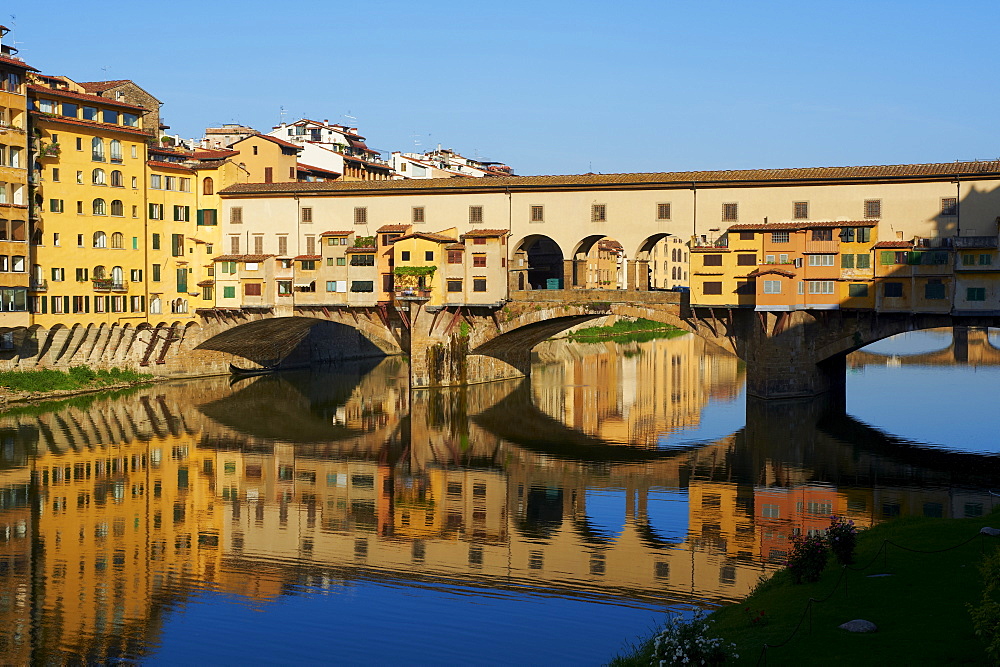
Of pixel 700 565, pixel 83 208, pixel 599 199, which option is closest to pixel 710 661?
pixel 700 565

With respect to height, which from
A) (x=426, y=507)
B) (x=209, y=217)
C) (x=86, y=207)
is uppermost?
(x=209, y=217)

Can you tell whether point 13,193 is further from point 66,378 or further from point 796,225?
point 796,225

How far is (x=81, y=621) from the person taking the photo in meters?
22.6

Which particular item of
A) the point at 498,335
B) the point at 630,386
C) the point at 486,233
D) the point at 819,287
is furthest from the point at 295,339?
the point at 819,287

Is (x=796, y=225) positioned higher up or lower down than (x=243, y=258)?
higher up

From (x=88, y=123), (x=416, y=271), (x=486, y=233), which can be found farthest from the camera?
(x=88, y=123)

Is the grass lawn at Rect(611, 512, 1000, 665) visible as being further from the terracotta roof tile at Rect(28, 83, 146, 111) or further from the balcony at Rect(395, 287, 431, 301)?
the terracotta roof tile at Rect(28, 83, 146, 111)

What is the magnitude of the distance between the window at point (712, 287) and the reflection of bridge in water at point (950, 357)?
2885cm

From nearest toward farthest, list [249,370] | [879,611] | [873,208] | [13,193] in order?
1. [879,611]
2. [873,208]
3. [13,193]
4. [249,370]

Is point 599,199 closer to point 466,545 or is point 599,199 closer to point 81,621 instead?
point 466,545

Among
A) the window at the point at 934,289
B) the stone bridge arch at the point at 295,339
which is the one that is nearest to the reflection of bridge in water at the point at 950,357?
the window at the point at 934,289

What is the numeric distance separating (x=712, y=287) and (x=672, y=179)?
596 cm

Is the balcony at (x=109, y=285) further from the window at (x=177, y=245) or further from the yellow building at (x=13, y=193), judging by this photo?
the yellow building at (x=13, y=193)

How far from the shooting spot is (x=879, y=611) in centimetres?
1831
